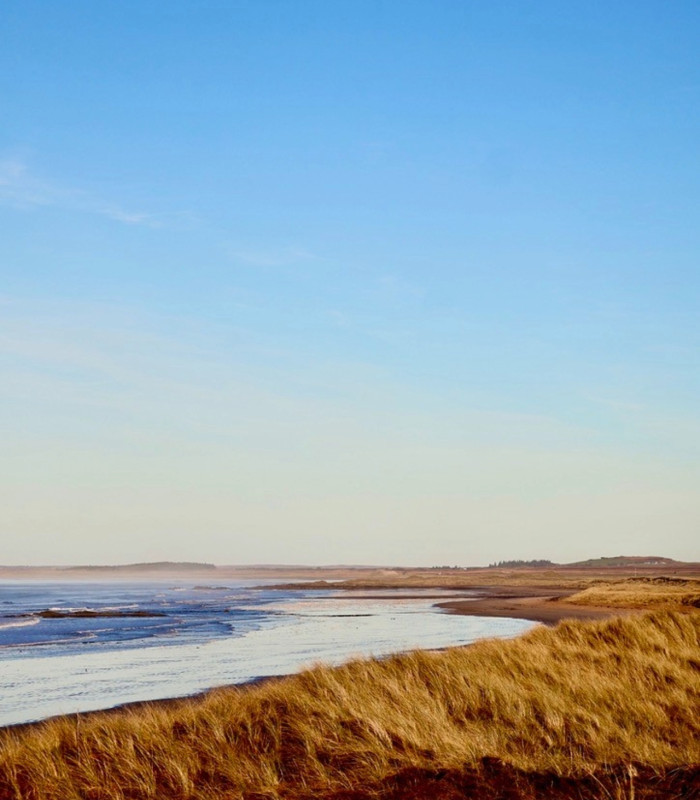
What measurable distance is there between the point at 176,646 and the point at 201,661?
19.8 feet

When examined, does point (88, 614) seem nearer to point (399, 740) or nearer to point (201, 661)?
point (201, 661)

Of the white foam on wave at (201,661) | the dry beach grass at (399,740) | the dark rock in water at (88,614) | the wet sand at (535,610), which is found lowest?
the dark rock in water at (88,614)

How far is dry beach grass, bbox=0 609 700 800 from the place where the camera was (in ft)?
27.8

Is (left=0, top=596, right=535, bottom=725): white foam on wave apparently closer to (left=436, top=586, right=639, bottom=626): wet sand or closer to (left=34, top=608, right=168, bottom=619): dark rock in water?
(left=436, top=586, right=639, bottom=626): wet sand

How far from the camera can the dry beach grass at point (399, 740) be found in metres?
8.47

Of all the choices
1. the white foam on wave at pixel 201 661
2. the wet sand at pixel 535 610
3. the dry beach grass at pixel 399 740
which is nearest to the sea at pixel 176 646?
the white foam on wave at pixel 201 661

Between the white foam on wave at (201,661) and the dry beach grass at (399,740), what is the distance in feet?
8.49

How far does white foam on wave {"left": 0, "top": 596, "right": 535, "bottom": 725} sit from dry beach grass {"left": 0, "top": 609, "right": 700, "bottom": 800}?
2587mm

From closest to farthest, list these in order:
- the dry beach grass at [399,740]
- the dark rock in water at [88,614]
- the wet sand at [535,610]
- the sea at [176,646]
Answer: the dry beach grass at [399,740], the sea at [176,646], the wet sand at [535,610], the dark rock in water at [88,614]

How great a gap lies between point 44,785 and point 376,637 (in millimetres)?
22650

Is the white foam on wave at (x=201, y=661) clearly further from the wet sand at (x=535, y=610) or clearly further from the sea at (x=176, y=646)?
the wet sand at (x=535, y=610)

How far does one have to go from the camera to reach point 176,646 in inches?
1156

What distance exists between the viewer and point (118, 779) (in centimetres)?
A: 906

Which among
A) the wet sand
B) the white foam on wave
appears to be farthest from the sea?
the wet sand
